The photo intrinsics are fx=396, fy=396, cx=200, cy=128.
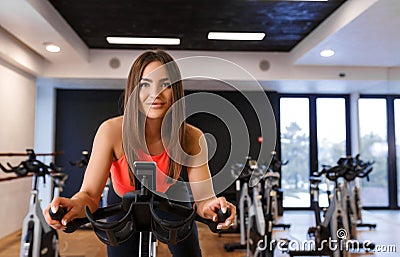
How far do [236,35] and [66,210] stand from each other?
4689 mm

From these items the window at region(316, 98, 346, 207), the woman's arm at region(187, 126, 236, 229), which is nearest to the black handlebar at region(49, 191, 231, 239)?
the woman's arm at region(187, 126, 236, 229)

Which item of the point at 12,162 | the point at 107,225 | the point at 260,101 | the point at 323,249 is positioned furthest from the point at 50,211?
the point at 12,162

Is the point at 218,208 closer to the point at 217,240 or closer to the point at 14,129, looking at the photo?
the point at 217,240

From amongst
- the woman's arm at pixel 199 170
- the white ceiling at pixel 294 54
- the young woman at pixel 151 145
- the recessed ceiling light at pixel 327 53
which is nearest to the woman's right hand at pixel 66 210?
the young woman at pixel 151 145

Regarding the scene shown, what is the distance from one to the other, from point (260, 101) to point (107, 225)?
1.24 feet

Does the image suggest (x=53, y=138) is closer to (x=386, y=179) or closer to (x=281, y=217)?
(x=281, y=217)

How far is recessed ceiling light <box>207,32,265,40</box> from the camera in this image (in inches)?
204

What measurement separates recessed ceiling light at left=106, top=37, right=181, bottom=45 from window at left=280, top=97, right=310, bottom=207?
10.0 feet

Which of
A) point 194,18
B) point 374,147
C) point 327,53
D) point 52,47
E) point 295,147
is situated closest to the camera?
point 194,18

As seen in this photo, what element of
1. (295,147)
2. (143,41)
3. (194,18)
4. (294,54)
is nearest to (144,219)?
(194,18)

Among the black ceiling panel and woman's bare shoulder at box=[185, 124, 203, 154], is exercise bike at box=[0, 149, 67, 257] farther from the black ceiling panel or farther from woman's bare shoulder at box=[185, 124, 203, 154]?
woman's bare shoulder at box=[185, 124, 203, 154]

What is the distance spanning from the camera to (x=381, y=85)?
6746 mm

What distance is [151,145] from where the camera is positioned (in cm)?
109

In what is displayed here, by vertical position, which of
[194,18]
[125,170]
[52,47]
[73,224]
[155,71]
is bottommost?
[73,224]
